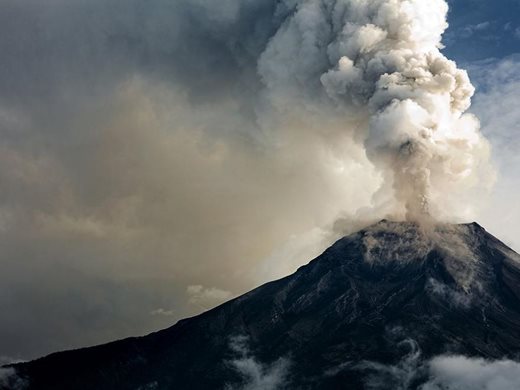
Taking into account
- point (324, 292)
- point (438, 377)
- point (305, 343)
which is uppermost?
point (324, 292)

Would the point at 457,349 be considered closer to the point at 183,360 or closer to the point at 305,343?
the point at 305,343

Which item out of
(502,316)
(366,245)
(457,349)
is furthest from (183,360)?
(502,316)

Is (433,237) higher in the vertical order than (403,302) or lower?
higher

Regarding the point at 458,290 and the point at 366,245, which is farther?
the point at 366,245

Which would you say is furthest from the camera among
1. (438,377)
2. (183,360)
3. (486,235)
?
(486,235)

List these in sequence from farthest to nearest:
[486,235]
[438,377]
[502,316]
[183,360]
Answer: [486,235]
[183,360]
[502,316]
[438,377]

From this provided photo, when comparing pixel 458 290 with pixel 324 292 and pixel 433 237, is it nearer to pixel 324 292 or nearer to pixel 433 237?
pixel 433 237

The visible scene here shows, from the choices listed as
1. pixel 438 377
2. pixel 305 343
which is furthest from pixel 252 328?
pixel 438 377
